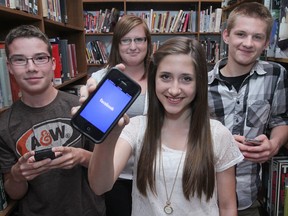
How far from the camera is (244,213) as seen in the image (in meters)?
1.34

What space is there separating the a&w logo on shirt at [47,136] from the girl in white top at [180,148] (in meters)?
0.31

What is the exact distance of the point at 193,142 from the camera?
3.33 feet

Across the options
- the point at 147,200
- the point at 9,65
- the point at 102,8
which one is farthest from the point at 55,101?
the point at 102,8

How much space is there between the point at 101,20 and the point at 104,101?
3.52 m

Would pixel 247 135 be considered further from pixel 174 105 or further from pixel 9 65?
pixel 9 65

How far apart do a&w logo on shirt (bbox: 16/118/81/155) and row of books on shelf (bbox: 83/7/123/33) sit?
9.85 feet

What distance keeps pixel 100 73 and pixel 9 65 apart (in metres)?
0.57

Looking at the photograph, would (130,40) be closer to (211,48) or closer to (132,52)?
(132,52)

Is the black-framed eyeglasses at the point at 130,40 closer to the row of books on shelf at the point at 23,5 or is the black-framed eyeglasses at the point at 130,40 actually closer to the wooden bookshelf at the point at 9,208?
the row of books on shelf at the point at 23,5

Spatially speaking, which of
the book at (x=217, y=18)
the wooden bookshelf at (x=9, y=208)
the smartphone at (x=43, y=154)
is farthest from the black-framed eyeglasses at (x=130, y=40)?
the book at (x=217, y=18)

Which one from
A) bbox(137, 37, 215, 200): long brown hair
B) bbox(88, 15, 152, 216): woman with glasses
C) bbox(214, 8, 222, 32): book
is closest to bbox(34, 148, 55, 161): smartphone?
bbox(137, 37, 215, 200): long brown hair

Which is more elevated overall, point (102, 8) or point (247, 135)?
point (102, 8)

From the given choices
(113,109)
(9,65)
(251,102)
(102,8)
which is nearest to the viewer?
(113,109)

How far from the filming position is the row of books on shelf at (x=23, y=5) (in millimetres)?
1240
